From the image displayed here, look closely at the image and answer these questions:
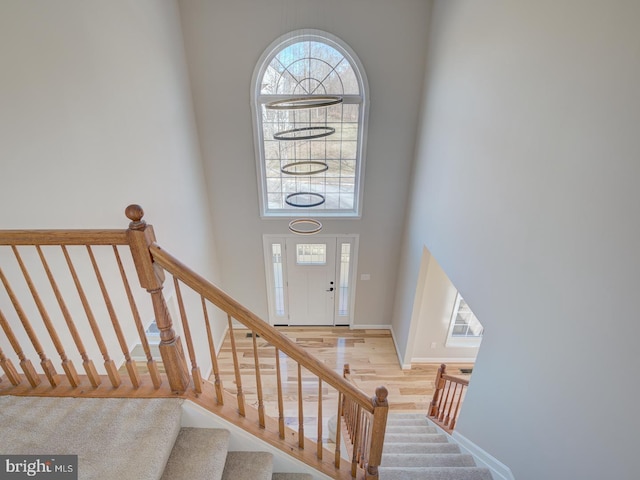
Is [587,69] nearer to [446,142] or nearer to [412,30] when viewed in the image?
[446,142]

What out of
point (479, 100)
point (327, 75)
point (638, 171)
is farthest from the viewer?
point (327, 75)

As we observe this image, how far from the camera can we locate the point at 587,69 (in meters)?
1.60

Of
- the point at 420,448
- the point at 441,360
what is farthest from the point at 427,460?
the point at 441,360

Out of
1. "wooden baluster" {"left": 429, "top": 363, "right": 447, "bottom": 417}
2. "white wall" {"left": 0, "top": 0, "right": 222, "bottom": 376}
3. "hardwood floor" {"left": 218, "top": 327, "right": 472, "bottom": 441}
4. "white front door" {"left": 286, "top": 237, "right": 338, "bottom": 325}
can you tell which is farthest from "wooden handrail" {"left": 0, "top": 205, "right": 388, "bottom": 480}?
"white front door" {"left": 286, "top": 237, "right": 338, "bottom": 325}

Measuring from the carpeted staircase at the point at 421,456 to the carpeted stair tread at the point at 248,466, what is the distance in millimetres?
1032

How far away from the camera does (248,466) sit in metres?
1.70

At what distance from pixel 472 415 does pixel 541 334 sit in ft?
4.08

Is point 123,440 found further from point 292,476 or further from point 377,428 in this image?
point 377,428

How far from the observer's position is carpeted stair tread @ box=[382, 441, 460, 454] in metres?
2.89

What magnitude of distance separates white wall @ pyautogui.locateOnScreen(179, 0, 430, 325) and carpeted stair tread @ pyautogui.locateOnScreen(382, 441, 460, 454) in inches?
108

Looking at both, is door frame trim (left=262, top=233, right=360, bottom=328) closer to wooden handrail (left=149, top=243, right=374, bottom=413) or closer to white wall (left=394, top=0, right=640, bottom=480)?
white wall (left=394, top=0, right=640, bottom=480)

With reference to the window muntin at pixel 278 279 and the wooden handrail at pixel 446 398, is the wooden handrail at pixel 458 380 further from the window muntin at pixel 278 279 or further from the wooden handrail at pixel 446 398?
the window muntin at pixel 278 279

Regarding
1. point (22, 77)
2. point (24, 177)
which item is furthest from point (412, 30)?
point (24, 177)

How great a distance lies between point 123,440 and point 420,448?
252 cm
